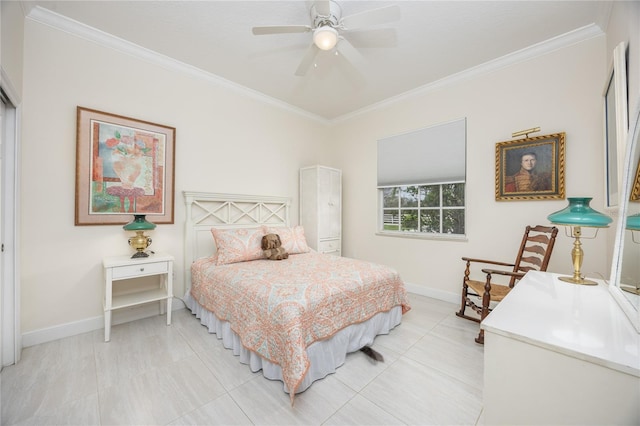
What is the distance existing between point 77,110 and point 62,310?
1.90 meters

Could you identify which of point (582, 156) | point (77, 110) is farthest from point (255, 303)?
point (582, 156)

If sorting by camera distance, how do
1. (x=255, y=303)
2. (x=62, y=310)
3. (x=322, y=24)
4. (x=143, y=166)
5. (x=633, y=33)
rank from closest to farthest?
1. (x=633, y=33)
2. (x=255, y=303)
3. (x=322, y=24)
4. (x=62, y=310)
5. (x=143, y=166)

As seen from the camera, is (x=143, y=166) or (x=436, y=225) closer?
(x=143, y=166)

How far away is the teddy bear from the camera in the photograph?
295 centimetres

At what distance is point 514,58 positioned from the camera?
275 centimetres

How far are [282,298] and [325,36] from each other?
204 cm

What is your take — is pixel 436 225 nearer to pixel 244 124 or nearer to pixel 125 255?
pixel 244 124

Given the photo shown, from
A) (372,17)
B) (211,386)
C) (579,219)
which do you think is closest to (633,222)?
(579,219)

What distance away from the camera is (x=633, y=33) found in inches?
61.3

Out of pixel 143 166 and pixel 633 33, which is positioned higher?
pixel 633 33

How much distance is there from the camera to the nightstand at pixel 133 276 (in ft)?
7.33

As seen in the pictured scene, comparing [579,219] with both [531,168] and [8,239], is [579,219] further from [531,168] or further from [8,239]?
[8,239]

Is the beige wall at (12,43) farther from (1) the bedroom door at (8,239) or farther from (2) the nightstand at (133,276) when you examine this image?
(2) the nightstand at (133,276)

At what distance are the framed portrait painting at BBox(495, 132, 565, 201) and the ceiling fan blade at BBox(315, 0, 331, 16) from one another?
2355 millimetres
